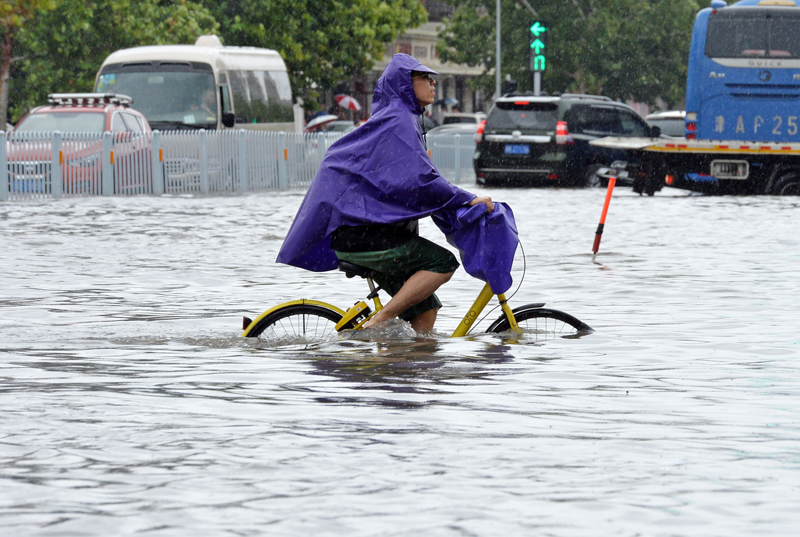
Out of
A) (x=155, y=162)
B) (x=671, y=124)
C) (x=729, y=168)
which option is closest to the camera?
(x=729, y=168)

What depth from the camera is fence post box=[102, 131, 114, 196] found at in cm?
2634

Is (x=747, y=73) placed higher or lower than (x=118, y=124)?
higher

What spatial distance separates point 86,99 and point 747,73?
11150mm

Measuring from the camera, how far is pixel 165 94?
30.4 meters

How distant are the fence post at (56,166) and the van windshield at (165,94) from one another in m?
4.49

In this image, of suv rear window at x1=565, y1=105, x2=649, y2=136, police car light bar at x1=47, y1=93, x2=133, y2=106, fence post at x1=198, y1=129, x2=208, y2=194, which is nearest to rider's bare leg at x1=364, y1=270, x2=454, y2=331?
police car light bar at x1=47, y1=93, x2=133, y2=106

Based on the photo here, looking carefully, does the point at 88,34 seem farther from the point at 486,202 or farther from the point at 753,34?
the point at 486,202

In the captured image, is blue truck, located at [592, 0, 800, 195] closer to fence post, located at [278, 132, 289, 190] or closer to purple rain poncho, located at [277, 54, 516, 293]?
fence post, located at [278, 132, 289, 190]

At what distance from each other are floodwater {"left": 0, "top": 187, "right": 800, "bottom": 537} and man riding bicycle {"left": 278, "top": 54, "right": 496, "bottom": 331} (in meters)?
0.41

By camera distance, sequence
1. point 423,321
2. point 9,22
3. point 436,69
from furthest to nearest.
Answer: point 436,69, point 9,22, point 423,321

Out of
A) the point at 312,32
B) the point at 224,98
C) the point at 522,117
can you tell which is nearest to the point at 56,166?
the point at 224,98

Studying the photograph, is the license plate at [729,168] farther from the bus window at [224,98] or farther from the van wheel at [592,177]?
the bus window at [224,98]

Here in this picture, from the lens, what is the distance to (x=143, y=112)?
3055 centimetres

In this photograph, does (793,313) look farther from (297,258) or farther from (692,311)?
(297,258)
